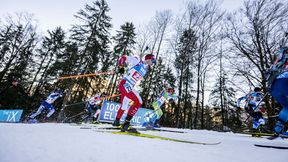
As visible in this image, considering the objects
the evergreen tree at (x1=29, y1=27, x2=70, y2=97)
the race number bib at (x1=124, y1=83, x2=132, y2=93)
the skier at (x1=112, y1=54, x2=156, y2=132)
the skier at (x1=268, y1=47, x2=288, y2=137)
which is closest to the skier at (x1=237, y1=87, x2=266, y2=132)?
the skier at (x1=268, y1=47, x2=288, y2=137)

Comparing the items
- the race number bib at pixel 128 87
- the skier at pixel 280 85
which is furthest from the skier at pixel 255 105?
the race number bib at pixel 128 87

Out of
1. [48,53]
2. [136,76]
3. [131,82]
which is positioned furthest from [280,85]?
[48,53]

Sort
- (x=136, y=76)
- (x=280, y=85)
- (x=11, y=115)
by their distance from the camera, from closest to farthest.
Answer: (x=280, y=85) → (x=136, y=76) → (x=11, y=115)

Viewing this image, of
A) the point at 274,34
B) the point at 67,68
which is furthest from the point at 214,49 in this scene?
the point at 67,68

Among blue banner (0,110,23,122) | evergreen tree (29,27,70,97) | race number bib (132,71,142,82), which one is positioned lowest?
blue banner (0,110,23,122)

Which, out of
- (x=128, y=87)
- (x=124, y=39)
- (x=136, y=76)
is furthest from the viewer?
(x=124, y=39)

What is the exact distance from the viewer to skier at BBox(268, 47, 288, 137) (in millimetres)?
3924

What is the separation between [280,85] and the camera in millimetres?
3984

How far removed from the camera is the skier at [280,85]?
Result: 3924 mm

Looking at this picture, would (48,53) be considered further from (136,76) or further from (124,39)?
(136,76)

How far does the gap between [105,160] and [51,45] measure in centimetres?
3174

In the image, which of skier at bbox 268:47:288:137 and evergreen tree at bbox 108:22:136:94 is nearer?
skier at bbox 268:47:288:137

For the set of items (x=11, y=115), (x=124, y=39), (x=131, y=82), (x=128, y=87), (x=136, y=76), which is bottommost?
(x=11, y=115)

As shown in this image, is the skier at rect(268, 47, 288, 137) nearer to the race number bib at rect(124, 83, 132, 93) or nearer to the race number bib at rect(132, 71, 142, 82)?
the race number bib at rect(132, 71, 142, 82)
